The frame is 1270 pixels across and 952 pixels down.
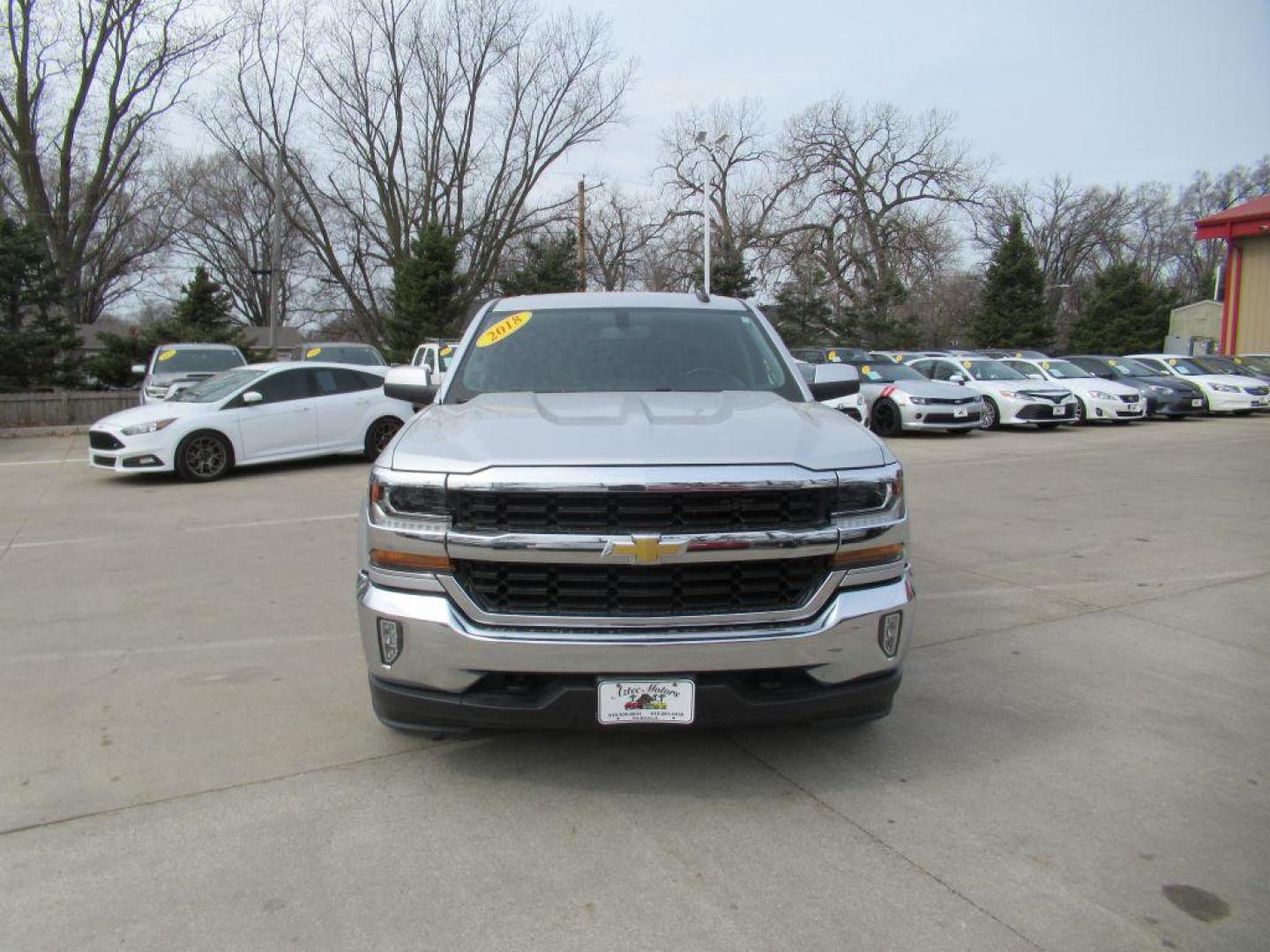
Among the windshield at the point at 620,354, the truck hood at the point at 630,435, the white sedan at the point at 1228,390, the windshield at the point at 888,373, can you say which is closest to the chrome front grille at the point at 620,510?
the truck hood at the point at 630,435

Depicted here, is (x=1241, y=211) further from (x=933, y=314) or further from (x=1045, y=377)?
(x=933, y=314)

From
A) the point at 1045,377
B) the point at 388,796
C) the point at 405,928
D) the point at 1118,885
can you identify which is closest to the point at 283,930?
the point at 405,928

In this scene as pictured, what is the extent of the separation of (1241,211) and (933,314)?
3391 centimetres

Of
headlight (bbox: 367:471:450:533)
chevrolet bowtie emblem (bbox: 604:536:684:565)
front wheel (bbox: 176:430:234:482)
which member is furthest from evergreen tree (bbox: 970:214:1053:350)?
headlight (bbox: 367:471:450:533)

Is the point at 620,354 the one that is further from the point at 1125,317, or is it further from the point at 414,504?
the point at 1125,317

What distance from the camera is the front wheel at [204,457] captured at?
37.2 ft

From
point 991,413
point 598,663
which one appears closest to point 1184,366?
point 991,413

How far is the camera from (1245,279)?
33.9m

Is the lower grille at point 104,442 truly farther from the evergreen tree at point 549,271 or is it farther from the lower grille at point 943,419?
the evergreen tree at point 549,271

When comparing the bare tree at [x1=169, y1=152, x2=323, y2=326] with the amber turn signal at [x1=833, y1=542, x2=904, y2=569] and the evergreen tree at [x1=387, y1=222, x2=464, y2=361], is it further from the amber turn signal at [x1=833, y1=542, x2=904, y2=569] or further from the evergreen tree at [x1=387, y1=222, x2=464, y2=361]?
the amber turn signal at [x1=833, y1=542, x2=904, y2=569]

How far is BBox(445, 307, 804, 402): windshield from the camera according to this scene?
14.6ft

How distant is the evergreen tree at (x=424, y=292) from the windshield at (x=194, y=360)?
13.8 m

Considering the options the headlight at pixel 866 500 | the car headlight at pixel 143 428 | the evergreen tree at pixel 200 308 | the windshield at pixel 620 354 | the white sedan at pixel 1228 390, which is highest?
the evergreen tree at pixel 200 308

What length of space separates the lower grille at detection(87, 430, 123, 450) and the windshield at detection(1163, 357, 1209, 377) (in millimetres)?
24080
